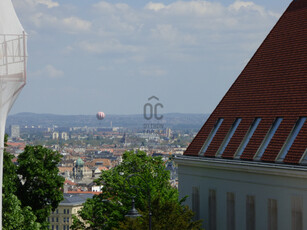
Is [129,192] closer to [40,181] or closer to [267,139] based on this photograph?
[267,139]

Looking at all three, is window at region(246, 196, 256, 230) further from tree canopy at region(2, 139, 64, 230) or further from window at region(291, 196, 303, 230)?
tree canopy at region(2, 139, 64, 230)

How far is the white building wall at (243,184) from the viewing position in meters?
37.9

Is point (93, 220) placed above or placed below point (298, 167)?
below

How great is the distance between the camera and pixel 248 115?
44969 mm

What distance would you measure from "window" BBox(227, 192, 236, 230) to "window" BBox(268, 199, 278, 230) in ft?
13.4

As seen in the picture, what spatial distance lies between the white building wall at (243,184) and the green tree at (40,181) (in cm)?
2048

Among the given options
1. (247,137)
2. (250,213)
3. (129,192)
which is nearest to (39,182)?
(129,192)

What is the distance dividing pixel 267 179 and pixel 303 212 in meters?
3.68

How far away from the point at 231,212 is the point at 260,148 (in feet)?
15.1

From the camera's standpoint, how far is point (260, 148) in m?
41.4

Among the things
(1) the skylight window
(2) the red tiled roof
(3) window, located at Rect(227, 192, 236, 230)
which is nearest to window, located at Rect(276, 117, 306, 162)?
(2) the red tiled roof

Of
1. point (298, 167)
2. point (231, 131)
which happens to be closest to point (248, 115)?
point (231, 131)

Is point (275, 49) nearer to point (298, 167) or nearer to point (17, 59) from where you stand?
point (298, 167)

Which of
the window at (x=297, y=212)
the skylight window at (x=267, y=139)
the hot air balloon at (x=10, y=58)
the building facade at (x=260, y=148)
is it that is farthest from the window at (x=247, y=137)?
the hot air balloon at (x=10, y=58)
